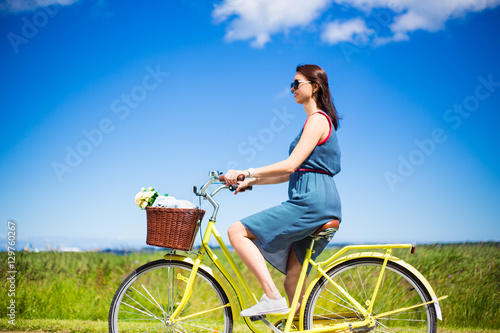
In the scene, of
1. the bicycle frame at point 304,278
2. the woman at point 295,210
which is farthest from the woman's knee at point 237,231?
the bicycle frame at point 304,278

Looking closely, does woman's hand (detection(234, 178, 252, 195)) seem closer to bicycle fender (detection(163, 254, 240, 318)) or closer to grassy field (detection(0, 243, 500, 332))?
Result: bicycle fender (detection(163, 254, 240, 318))

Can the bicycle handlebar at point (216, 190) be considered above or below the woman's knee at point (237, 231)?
above

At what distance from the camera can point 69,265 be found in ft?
22.1

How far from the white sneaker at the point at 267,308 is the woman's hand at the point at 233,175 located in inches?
31.8

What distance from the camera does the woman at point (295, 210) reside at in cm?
298

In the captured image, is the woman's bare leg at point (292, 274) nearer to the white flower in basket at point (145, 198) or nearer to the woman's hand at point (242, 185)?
the woman's hand at point (242, 185)

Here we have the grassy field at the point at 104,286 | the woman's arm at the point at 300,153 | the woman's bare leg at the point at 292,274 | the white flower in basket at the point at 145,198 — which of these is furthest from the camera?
the grassy field at the point at 104,286

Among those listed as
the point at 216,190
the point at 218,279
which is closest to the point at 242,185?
the point at 216,190

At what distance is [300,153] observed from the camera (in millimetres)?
2988

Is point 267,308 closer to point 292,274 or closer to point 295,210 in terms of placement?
point 292,274

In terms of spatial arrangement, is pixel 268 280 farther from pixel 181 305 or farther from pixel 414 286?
pixel 414 286

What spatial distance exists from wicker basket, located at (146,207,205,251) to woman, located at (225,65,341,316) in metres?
0.30

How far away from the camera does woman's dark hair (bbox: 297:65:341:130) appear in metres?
3.25

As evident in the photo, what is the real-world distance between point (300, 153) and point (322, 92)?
0.57 m
